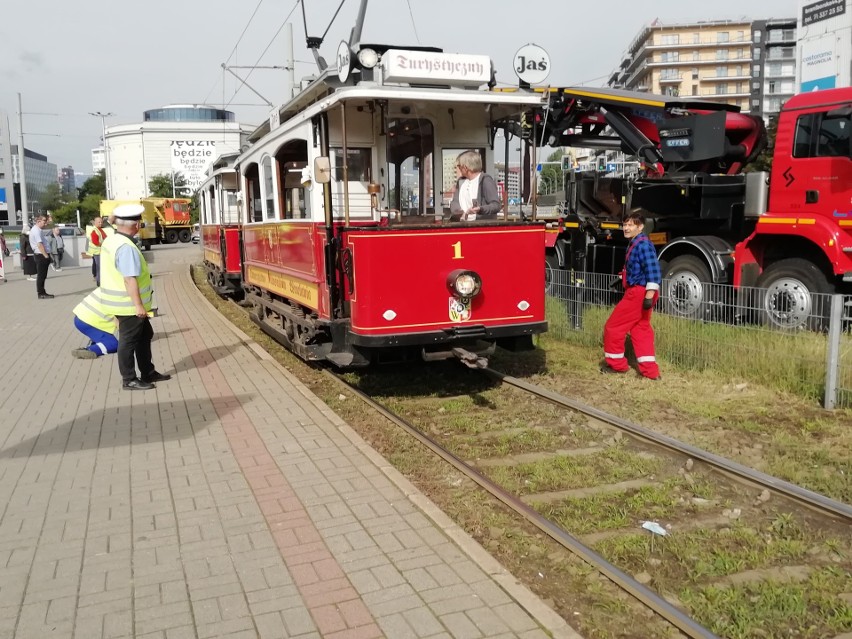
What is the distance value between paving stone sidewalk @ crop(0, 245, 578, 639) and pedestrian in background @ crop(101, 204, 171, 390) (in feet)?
1.36

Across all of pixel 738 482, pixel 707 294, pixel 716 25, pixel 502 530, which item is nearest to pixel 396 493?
pixel 502 530

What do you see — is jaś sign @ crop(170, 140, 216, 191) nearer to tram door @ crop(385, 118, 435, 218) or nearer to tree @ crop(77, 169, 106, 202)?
tree @ crop(77, 169, 106, 202)

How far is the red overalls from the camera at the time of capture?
8070mm

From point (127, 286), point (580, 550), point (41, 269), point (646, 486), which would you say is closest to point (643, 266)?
point (646, 486)

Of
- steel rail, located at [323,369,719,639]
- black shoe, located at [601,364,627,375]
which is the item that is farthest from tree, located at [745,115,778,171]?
steel rail, located at [323,369,719,639]

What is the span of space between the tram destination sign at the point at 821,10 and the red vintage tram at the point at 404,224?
29161mm

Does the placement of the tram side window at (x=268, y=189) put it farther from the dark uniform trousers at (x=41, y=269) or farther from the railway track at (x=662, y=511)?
the dark uniform trousers at (x=41, y=269)

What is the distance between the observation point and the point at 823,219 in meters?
9.29

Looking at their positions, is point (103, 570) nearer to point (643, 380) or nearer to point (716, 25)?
point (643, 380)

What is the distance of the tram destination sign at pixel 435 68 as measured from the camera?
21.8ft

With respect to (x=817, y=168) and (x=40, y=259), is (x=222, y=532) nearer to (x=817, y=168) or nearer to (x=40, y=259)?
(x=817, y=168)

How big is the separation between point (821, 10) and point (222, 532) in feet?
114

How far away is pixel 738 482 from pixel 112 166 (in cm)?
12298

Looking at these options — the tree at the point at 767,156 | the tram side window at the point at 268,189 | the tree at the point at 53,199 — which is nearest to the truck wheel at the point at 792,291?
the tree at the point at 767,156
